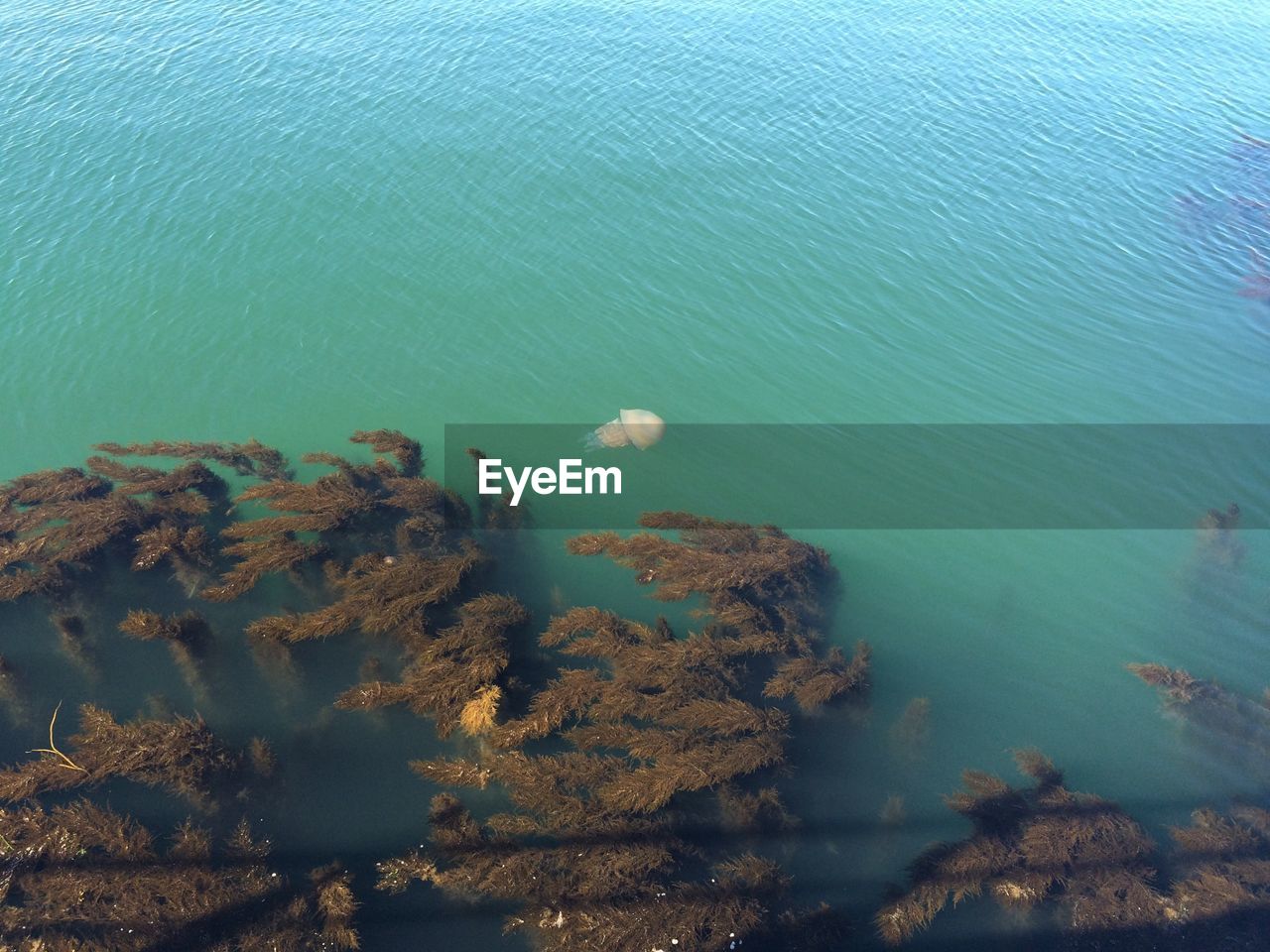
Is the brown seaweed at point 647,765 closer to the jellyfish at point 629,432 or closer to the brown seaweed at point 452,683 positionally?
the brown seaweed at point 452,683

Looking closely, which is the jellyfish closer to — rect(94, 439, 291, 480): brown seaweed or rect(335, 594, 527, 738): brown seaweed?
rect(335, 594, 527, 738): brown seaweed

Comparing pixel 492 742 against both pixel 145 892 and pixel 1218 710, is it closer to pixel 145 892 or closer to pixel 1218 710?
pixel 145 892

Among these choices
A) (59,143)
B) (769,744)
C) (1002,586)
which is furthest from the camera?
(59,143)

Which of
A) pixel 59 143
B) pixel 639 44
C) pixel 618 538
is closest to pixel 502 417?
pixel 618 538

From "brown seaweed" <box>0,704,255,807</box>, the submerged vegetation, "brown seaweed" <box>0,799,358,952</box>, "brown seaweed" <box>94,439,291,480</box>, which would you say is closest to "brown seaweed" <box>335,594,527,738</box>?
the submerged vegetation

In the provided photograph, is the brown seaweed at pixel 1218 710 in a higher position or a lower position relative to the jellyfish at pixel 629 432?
lower

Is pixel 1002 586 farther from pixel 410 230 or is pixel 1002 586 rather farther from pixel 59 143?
pixel 59 143

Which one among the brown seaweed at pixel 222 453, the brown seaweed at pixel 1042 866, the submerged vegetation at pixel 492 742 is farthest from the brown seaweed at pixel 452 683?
the brown seaweed at pixel 1042 866
